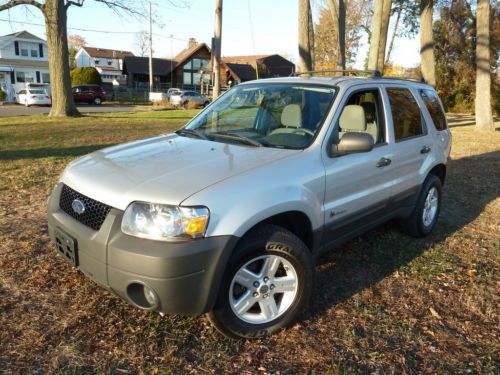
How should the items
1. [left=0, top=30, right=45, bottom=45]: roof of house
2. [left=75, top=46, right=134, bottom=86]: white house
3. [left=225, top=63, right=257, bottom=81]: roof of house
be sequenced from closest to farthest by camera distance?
[left=0, top=30, right=45, bottom=45]: roof of house
[left=225, top=63, right=257, bottom=81]: roof of house
[left=75, top=46, right=134, bottom=86]: white house

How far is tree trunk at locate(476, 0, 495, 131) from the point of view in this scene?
16188 mm

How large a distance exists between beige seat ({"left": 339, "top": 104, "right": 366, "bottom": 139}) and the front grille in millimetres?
2057

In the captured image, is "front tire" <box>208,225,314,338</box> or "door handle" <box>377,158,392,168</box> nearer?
"front tire" <box>208,225,314,338</box>

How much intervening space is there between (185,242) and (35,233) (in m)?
2.91

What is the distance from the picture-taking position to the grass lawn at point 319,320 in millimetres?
2785

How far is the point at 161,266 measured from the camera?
2475 mm

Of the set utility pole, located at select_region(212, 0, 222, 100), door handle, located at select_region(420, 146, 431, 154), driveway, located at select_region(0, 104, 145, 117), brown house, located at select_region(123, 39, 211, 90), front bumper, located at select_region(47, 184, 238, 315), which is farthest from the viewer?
brown house, located at select_region(123, 39, 211, 90)

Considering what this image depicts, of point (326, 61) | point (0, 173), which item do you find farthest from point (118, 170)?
point (326, 61)

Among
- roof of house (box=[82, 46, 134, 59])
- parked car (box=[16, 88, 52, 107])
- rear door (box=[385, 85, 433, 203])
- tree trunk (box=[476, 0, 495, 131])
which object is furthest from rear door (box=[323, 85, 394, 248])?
roof of house (box=[82, 46, 134, 59])

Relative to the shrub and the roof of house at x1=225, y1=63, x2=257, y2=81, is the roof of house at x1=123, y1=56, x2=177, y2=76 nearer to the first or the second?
the roof of house at x1=225, y1=63, x2=257, y2=81

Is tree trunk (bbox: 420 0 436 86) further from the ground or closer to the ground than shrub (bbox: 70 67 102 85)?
closer to the ground

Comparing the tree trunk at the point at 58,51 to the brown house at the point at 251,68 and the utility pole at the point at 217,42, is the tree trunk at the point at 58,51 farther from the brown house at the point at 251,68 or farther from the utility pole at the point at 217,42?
the brown house at the point at 251,68

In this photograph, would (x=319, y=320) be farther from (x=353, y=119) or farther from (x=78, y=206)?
(x=78, y=206)

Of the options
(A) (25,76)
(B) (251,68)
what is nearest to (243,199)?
(A) (25,76)
